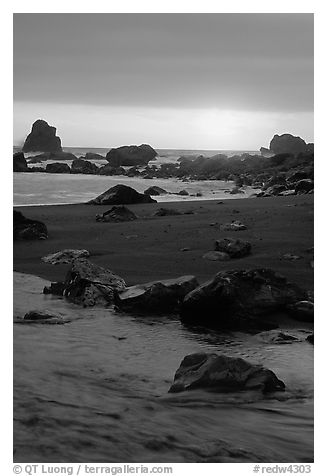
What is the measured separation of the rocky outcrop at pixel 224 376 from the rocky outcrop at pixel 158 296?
0.89 meters

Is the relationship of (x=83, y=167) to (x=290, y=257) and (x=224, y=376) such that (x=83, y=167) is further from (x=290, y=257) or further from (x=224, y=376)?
(x=224, y=376)

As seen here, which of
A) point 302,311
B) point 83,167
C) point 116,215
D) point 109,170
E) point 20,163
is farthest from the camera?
point 83,167

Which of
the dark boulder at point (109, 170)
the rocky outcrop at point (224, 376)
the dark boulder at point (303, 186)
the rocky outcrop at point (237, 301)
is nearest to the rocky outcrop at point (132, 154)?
the dark boulder at point (109, 170)

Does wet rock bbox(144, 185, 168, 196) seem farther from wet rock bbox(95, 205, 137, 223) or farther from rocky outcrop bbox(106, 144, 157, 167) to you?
rocky outcrop bbox(106, 144, 157, 167)

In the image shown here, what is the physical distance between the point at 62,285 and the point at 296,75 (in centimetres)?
277

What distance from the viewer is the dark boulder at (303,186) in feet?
17.4

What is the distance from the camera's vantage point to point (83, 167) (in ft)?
19.1

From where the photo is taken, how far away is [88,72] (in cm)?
502

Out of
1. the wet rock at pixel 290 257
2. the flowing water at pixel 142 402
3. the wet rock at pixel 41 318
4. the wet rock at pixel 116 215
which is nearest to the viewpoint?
the flowing water at pixel 142 402

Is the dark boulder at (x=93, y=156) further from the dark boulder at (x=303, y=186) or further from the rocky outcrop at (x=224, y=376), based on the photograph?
the rocky outcrop at (x=224, y=376)

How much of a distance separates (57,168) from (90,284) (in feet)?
4.54

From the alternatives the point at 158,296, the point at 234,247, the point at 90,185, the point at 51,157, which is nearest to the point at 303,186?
the point at 234,247

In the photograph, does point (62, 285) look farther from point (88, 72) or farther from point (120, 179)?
point (88, 72)
